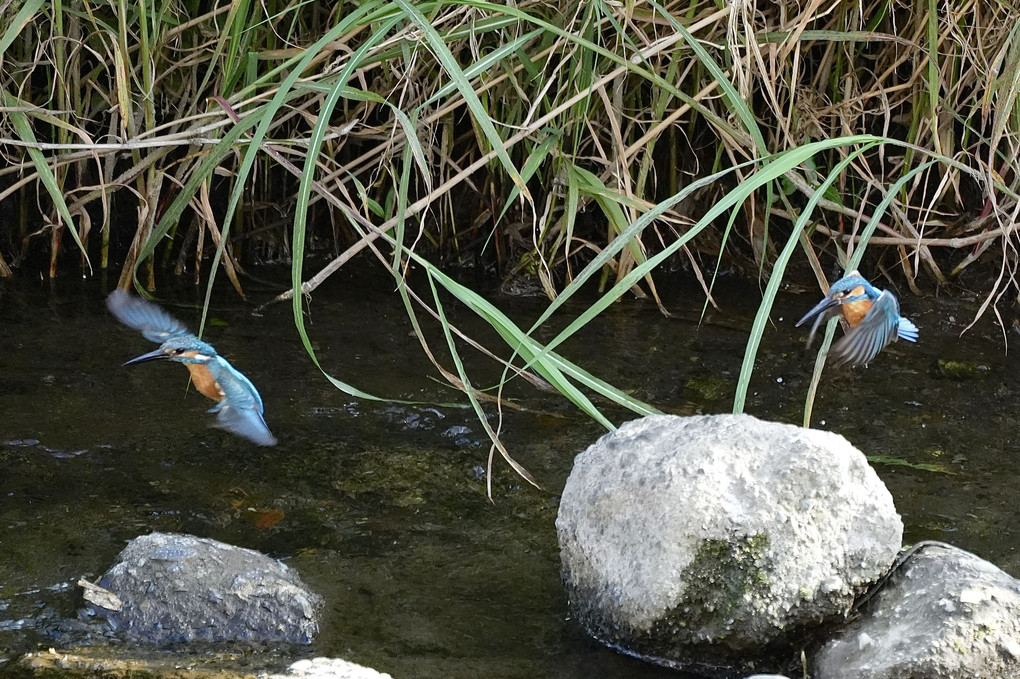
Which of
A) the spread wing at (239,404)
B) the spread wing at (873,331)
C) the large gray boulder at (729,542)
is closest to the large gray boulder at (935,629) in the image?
the large gray boulder at (729,542)

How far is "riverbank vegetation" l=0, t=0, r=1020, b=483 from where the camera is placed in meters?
2.90

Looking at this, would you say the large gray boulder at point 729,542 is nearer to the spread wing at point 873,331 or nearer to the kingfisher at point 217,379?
the spread wing at point 873,331

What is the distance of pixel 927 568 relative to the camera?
78.5 inches

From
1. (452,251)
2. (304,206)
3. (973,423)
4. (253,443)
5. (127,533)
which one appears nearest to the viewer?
(304,206)

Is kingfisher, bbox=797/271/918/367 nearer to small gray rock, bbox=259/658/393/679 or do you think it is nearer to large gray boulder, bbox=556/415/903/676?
large gray boulder, bbox=556/415/903/676

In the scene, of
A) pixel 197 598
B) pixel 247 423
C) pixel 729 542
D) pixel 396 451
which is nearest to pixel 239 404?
pixel 247 423

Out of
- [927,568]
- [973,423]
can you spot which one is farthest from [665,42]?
[927,568]

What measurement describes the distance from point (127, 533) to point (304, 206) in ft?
2.79

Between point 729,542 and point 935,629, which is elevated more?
point 729,542

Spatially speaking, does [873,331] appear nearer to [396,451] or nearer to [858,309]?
[858,309]

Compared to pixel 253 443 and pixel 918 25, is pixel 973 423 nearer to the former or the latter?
pixel 918 25

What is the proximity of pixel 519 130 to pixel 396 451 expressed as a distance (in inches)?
36.7

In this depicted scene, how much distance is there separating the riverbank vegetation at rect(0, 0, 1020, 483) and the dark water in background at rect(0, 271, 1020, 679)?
0.60 feet

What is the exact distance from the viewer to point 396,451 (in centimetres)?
279
